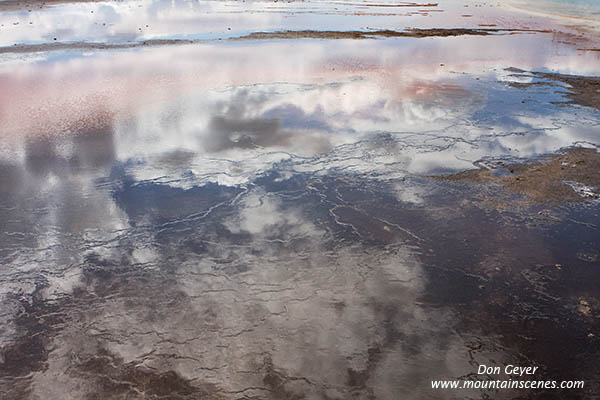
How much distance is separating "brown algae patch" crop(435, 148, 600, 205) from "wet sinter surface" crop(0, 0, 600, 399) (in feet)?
0.17

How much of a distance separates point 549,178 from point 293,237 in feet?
14.6

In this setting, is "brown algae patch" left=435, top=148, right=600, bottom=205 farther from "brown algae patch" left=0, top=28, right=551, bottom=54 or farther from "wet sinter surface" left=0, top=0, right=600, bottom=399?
"brown algae patch" left=0, top=28, right=551, bottom=54

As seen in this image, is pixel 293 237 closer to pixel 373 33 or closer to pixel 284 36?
pixel 284 36

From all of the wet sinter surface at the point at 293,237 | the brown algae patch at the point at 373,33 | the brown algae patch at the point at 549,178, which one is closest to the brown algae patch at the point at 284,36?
the brown algae patch at the point at 373,33

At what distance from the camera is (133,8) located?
99.2 ft

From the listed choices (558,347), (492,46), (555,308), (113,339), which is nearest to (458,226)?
(555,308)

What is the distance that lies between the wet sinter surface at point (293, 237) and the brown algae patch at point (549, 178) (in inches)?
2.0

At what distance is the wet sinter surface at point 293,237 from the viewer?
435 cm

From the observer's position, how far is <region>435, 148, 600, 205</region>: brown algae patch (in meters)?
7.13

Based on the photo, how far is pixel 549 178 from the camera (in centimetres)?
758

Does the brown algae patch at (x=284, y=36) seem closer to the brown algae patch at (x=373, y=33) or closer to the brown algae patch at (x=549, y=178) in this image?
the brown algae patch at (x=373, y=33)

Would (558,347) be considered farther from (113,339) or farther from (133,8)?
(133,8)

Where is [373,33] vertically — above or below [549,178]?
above

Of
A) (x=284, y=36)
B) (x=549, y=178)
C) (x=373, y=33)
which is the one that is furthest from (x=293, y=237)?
(x=373, y=33)
